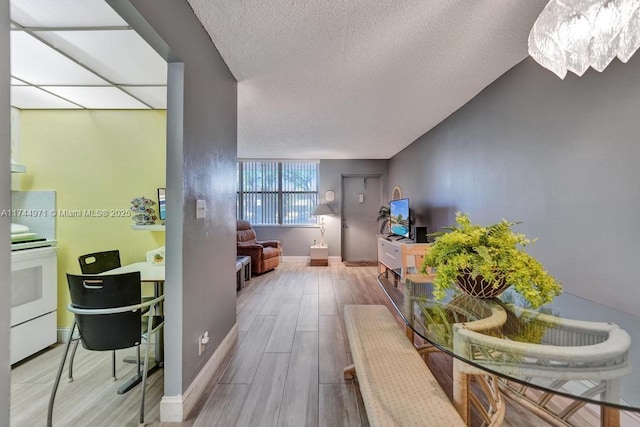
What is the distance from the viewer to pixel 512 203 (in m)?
2.40

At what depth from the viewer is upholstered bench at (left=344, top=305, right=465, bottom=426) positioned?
3.40 feet

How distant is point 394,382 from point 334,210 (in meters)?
5.47

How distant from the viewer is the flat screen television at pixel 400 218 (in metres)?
4.59

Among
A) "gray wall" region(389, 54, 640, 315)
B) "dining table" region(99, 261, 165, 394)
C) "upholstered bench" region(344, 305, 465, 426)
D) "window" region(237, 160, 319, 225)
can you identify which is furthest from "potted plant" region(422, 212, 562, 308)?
"window" region(237, 160, 319, 225)

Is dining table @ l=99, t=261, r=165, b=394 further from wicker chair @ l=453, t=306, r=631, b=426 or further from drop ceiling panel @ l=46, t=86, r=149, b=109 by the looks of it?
wicker chair @ l=453, t=306, r=631, b=426

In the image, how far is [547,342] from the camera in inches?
39.6

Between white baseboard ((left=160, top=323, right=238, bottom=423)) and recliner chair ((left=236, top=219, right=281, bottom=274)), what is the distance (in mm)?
3109

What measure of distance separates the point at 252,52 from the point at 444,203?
2931mm

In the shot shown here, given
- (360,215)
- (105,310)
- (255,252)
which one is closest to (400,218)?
(360,215)

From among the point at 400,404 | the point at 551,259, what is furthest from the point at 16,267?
the point at 551,259

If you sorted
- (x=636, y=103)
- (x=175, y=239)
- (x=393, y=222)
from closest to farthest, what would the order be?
(x=636, y=103)
(x=175, y=239)
(x=393, y=222)

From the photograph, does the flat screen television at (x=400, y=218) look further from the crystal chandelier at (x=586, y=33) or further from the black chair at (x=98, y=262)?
the black chair at (x=98, y=262)

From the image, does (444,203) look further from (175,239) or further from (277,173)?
(277,173)

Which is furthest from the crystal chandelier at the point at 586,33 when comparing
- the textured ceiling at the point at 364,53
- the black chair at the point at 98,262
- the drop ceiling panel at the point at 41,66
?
the black chair at the point at 98,262
